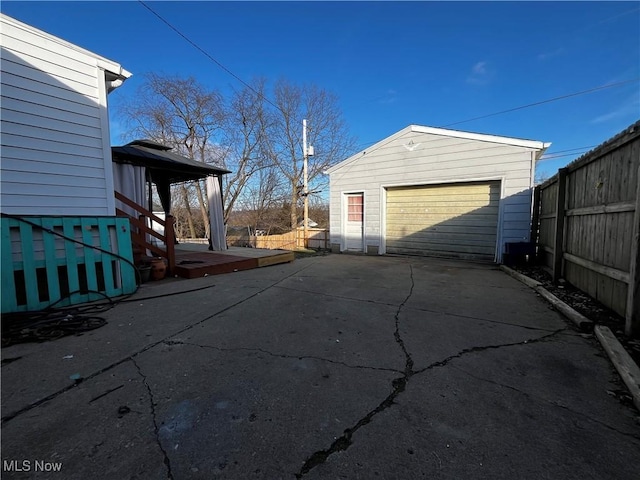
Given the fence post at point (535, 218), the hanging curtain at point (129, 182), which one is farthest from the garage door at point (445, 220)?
the hanging curtain at point (129, 182)

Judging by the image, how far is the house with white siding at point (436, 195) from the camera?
7.21 m

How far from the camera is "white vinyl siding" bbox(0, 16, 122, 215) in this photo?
3.52 metres

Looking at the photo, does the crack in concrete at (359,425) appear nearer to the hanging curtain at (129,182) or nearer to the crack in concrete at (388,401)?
the crack in concrete at (388,401)

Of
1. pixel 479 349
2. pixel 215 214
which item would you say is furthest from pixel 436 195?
pixel 479 349

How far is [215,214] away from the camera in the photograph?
8031 mm

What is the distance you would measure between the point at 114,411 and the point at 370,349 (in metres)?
1.88

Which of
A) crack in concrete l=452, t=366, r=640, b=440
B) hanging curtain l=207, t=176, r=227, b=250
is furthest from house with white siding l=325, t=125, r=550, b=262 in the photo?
crack in concrete l=452, t=366, r=640, b=440

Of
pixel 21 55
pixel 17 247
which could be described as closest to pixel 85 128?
pixel 21 55

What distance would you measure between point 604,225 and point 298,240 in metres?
11.0

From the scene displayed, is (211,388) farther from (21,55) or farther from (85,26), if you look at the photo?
(85,26)

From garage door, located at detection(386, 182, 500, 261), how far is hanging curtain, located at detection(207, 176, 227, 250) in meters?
5.27

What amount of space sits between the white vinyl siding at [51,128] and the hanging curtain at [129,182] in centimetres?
208

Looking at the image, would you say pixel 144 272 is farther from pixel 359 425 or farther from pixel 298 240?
pixel 298 240

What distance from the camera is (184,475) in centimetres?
127
